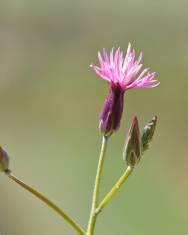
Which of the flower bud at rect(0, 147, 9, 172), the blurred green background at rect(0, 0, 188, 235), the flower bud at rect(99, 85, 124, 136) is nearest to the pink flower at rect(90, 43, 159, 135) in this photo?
the flower bud at rect(99, 85, 124, 136)

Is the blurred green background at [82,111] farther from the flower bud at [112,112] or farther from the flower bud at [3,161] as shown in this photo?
the flower bud at [3,161]

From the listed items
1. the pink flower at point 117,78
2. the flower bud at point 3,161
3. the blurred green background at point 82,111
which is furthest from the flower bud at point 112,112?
the blurred green background at point 82,111

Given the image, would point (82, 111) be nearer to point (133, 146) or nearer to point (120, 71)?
point (120, 71)

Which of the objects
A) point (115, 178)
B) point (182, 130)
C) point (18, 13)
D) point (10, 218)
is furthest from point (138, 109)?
point (18, 13)

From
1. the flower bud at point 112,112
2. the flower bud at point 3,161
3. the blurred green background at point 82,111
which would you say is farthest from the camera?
the blurred green background at point 82,111

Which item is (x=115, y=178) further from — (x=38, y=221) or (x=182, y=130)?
(x=182, y=130)

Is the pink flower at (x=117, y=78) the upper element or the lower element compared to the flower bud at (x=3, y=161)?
upper

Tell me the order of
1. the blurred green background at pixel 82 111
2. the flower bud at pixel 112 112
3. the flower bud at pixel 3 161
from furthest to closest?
the blurred green background at pixel 82 111, the flower bud at pixel 112 112, the flower bud at pixel 3 161
